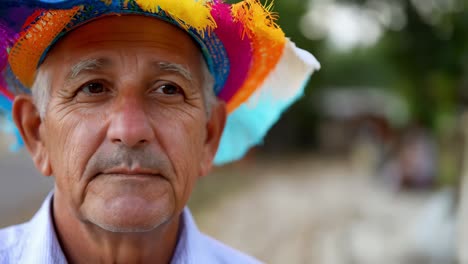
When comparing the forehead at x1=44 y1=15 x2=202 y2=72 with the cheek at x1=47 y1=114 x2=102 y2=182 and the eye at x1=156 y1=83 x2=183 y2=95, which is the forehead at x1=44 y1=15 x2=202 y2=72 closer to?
the eye at x1=156 y1=83 x2=183 y2=95

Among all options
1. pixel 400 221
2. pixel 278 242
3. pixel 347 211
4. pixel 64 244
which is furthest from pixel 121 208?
pixel 347 211

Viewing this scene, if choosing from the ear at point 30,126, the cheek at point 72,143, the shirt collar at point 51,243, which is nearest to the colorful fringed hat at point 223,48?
the ear at point 30,126

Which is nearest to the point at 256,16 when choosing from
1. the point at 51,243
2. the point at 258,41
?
the point at 258,41

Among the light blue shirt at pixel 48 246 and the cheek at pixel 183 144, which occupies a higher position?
the cheek at pixel 183 144

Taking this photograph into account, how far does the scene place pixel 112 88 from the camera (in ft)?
5.44

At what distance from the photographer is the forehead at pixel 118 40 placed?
5.42 ft

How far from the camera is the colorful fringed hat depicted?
5.17 ft

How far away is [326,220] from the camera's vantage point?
34.6ft

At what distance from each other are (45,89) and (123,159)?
16.3 inches

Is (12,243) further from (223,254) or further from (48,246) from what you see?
(223,254)

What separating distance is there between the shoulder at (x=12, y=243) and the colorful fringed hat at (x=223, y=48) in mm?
537

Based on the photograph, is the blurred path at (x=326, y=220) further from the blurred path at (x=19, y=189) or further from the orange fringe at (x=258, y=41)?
the orange fringe at (x=258, y=41)

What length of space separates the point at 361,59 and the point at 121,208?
109 feet

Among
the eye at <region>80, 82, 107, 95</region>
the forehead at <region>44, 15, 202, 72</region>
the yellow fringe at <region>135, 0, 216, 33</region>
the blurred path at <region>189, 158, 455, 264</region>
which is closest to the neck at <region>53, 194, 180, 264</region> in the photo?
the eye at <region>80, 82, 107, 95</region>
